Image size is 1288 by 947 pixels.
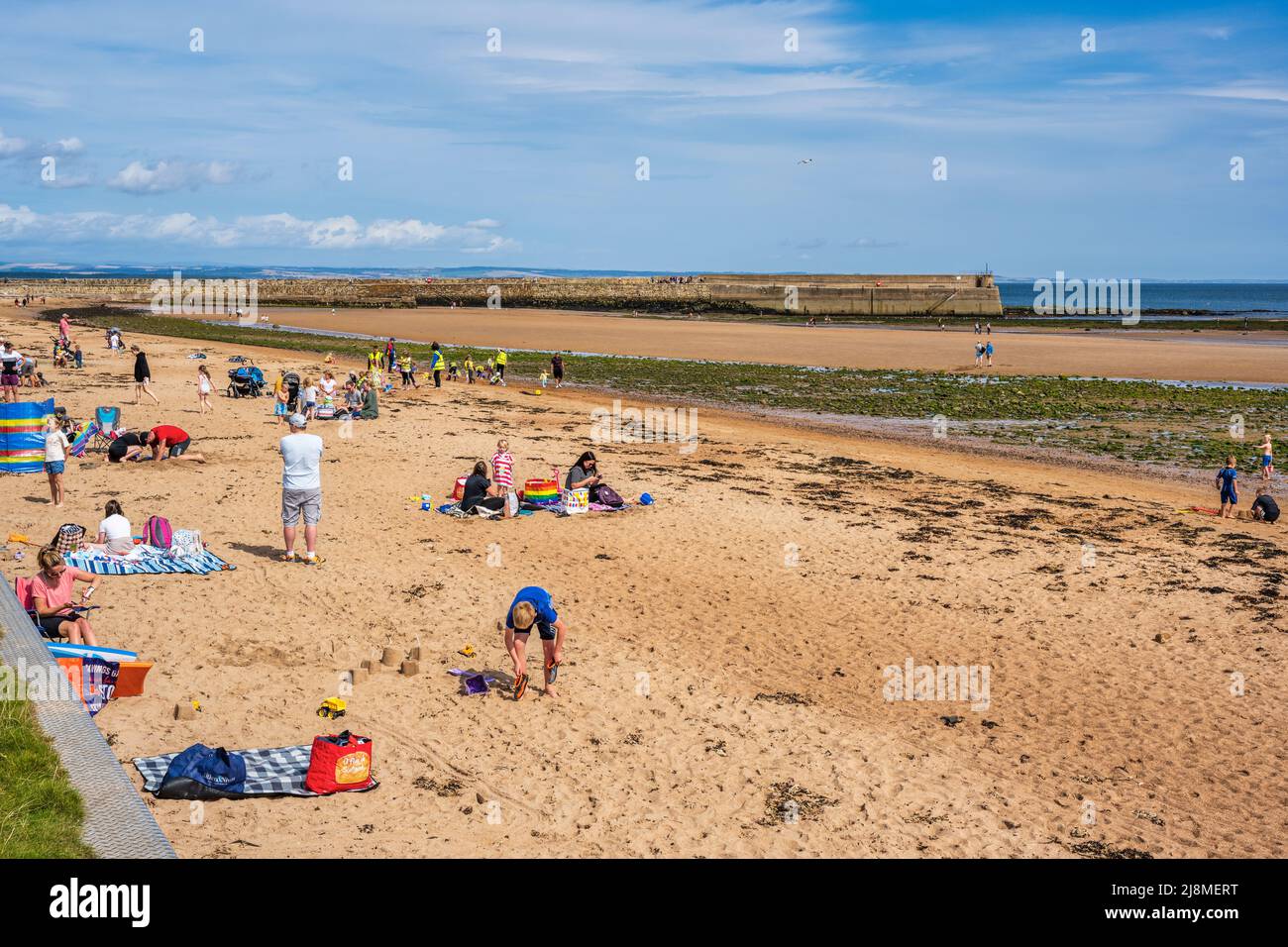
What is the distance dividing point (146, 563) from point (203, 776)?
19.3ft

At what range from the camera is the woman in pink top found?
31.4ft

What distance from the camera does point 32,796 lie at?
598 centimetres

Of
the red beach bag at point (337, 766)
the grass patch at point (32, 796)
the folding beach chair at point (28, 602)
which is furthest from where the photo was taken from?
the folding beach chair at point (28, 602)

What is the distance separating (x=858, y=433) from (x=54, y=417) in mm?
19305

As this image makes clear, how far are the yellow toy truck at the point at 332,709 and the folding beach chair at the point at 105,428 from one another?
39.6 feet

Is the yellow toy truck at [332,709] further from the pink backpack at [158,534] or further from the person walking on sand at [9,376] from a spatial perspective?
the person walking on sand at [9,376]

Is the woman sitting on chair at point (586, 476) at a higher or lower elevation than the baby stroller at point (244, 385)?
lower

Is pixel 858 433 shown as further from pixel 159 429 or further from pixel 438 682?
pixel 438 682
